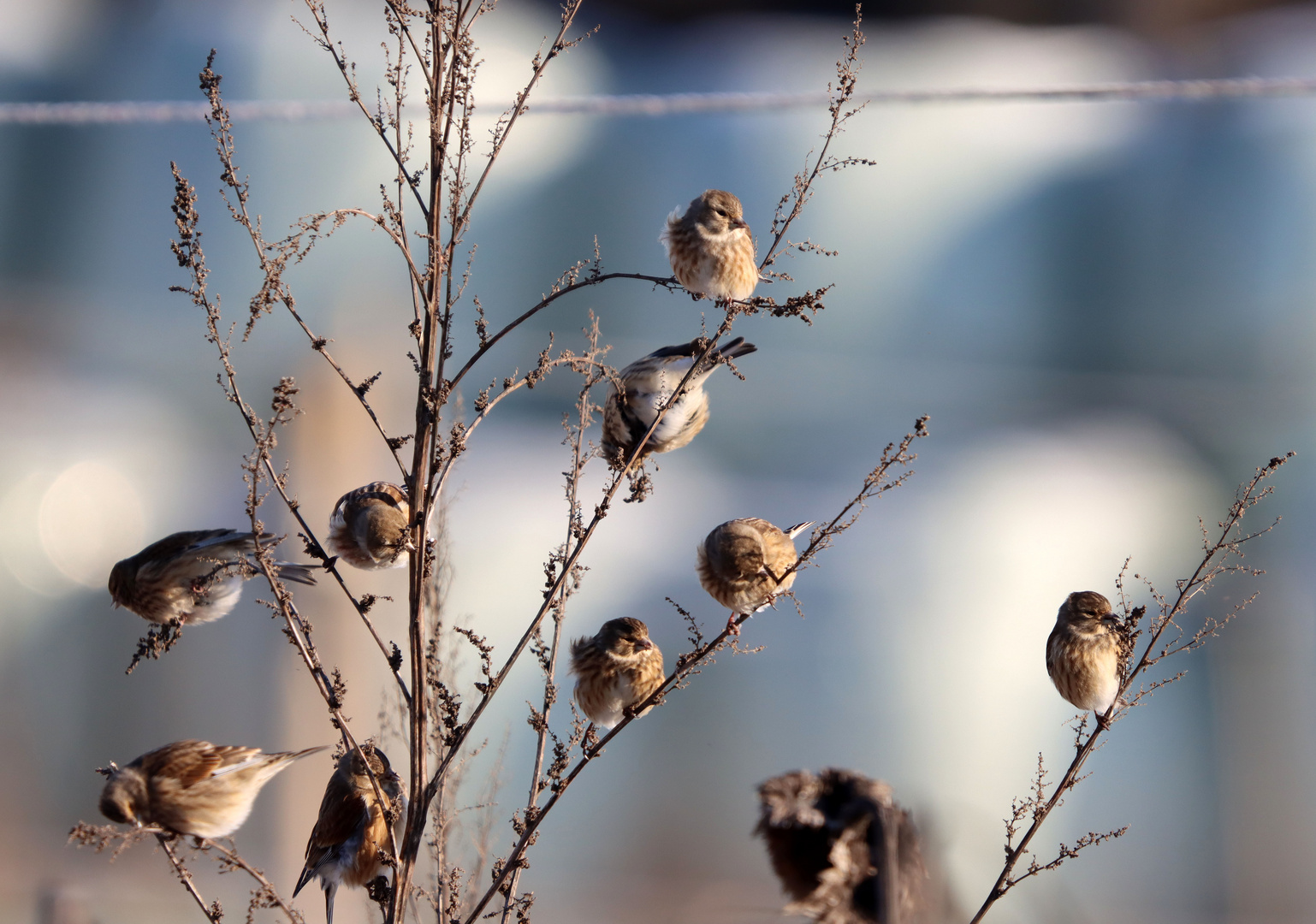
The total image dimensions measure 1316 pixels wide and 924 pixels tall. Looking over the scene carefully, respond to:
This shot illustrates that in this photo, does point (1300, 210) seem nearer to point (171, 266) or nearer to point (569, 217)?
point (569, 217)

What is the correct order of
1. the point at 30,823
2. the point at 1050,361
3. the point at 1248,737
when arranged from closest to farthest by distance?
1. the point at 30,823
2. the point at 1248,737
3. the point at 1050,361

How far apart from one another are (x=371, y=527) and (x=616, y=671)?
479 mm

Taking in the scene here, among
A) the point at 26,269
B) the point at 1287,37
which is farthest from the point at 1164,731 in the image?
the point at 26,269

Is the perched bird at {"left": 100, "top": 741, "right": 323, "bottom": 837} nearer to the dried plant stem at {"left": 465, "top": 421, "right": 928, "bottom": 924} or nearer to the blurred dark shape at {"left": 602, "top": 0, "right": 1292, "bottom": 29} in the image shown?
the dried plant stem at {"left": 465, "top": 421, "right": 928, "bottom": 924}

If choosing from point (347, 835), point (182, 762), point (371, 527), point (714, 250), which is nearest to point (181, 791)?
point (182, 762)

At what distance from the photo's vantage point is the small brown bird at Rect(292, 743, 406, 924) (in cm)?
120

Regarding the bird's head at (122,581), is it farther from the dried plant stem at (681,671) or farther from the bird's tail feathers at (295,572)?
the dried plant stem at (681,671)

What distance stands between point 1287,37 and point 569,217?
12.3ft

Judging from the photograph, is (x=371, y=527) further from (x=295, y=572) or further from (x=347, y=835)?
(x=347, y=835)

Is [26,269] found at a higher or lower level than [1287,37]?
lower

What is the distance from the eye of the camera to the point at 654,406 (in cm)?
138

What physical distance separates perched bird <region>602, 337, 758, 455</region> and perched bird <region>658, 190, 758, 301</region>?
9cm

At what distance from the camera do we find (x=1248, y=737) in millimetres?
4590

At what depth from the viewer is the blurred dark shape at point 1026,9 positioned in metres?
4.97
